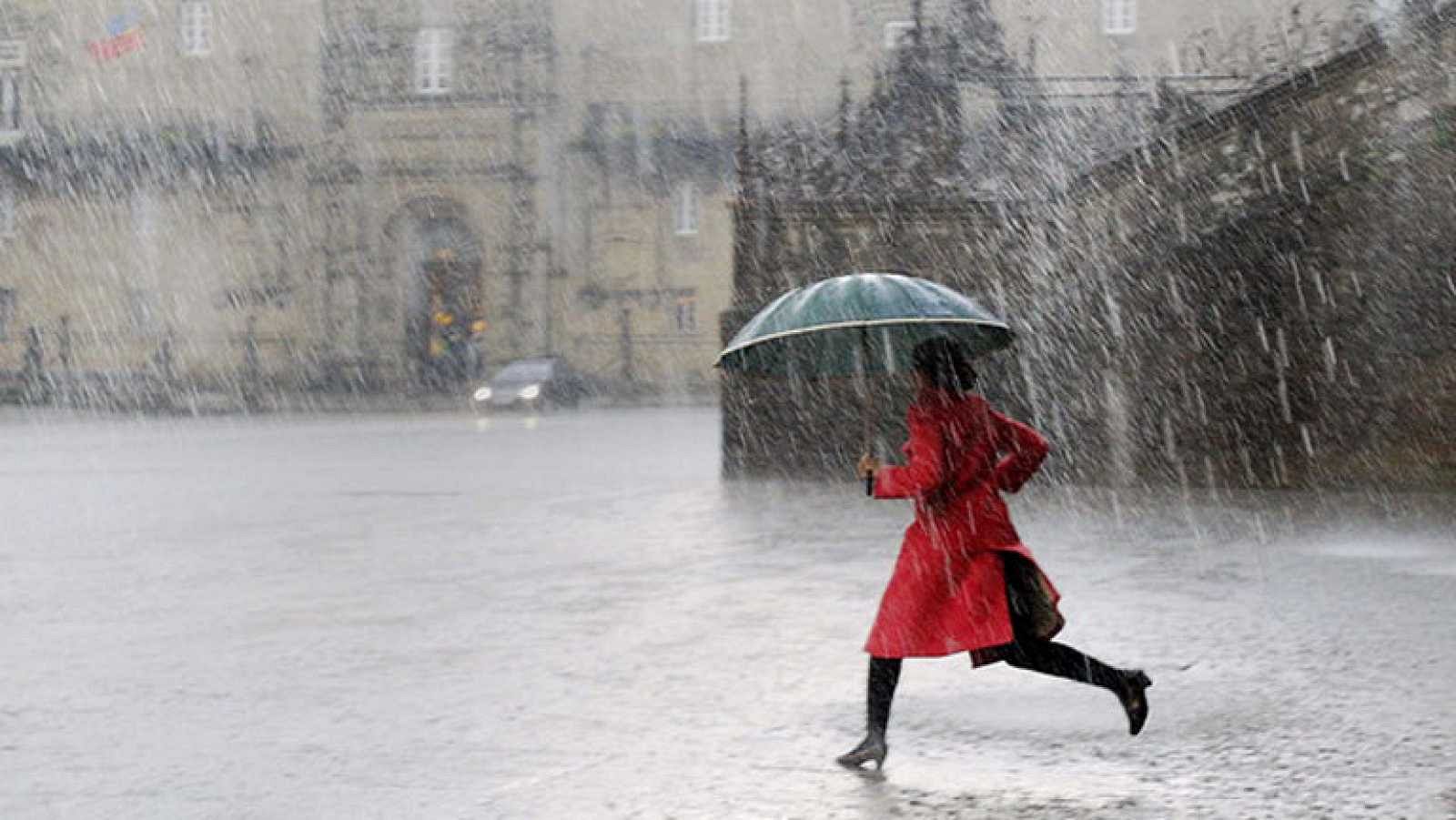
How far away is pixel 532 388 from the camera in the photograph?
48.8 metres

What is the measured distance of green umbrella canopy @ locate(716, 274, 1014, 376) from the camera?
23.5ft


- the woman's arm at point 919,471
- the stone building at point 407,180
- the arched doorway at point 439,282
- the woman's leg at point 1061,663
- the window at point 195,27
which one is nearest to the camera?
the woman's arm at point 919,471

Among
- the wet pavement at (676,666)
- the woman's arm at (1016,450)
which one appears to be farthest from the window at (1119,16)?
the woman's arm at (1016,450)

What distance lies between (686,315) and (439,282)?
23.6 feet

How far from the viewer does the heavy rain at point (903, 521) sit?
22.6ft

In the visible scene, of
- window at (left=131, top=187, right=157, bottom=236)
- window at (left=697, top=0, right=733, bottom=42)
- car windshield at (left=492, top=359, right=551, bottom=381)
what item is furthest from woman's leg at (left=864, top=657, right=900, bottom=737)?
window at (left=131, top=187, right=157, bottom=236)

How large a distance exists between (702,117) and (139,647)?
49.8 meters

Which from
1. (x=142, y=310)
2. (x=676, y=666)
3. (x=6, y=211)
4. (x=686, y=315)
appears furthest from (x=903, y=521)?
(x=6, y=211)

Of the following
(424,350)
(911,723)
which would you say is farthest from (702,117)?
(911,723)

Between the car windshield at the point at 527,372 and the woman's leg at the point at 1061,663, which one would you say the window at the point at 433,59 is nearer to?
the car windshield at the point at 527,372

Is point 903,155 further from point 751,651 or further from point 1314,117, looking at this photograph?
point 751,651

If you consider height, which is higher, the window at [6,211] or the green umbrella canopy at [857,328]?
the window at [6,211]

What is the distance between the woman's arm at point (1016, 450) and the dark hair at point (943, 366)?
198 mm

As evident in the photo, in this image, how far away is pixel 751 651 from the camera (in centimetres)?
955
